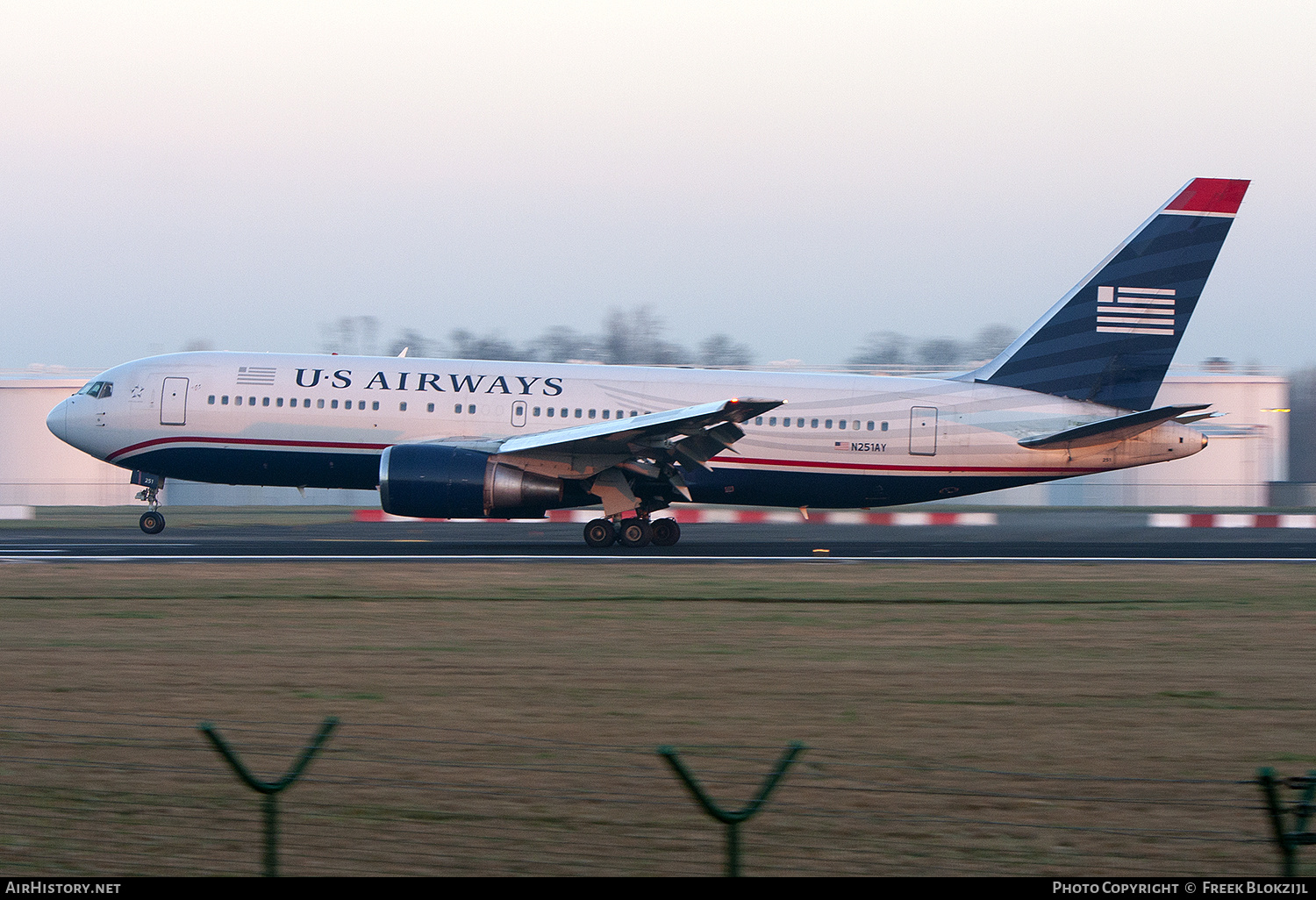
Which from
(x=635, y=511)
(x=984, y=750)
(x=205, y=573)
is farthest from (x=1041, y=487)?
(x=984, y=750)

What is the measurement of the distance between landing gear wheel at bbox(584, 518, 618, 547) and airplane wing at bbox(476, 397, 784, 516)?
44cm

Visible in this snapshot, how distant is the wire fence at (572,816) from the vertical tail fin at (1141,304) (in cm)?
1965

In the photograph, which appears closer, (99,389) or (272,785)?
(272,785)

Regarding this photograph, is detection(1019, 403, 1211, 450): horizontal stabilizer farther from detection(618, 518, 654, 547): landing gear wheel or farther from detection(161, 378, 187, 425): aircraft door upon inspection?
detection(161, 378, 187, 425): aircraft door

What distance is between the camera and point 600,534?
25.2 metres

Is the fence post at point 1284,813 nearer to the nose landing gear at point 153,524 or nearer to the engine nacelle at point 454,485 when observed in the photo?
the engine nacelle at point 454,485

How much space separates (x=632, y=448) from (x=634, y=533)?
209 centimetres

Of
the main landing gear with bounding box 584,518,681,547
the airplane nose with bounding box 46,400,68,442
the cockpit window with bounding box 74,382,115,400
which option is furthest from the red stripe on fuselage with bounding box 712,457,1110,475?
the airplane nose with bounding box 46,400,68,442

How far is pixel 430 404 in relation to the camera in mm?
25344

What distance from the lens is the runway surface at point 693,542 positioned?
23.8 meters

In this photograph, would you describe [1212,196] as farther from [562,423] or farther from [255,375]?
[255,375]

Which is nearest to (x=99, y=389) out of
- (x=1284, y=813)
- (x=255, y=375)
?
(x=255, y=375)

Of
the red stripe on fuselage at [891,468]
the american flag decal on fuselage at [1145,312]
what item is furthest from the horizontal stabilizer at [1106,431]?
the american flag decal on fuselage at [1145,312]

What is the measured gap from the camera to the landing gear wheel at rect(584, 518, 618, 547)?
25.2m
